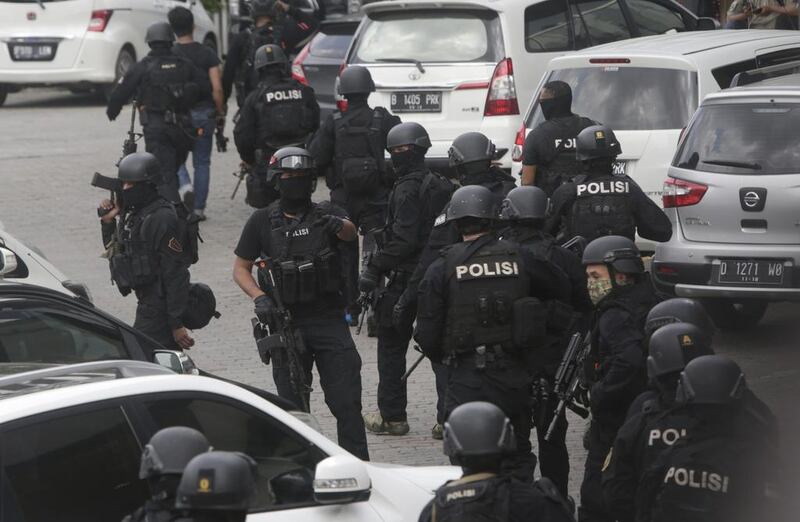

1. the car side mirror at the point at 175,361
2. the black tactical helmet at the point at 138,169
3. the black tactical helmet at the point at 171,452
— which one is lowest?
the car side mirror at the point at 175,361

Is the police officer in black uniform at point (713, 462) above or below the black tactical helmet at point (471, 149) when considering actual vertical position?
below

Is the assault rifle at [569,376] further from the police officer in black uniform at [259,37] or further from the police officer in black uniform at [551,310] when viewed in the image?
the police officer in black uniform at [259,37]

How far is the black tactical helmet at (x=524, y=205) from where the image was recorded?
7598 mm

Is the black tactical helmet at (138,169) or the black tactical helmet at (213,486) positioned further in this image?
the black tactical helmet at (138,169)

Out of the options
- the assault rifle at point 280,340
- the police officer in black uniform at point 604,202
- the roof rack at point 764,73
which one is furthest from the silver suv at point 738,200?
the assault rifle at point 280,340

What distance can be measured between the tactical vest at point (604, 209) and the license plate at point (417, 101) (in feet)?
14.2

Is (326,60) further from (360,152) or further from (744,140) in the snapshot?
(744,140)

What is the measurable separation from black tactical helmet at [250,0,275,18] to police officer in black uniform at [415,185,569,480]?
854 cm

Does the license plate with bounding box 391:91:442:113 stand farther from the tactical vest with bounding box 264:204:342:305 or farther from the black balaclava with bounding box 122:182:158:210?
the tactical vest with bounding box 264:204:342:305

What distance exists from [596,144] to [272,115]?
4.13 meters

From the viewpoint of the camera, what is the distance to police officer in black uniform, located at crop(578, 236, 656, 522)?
22.2ft

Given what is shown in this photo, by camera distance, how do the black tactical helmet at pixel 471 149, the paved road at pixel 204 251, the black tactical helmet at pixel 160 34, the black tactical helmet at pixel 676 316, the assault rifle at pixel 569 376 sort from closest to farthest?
the black tactical helmet at pixel 676 316
the assault rifle at pixel 569 376
the black tactical helmet at pixel 471 149
the paved road at pixel 204 251
the black tactical helmet at pixel 160 34

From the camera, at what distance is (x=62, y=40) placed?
20031mm

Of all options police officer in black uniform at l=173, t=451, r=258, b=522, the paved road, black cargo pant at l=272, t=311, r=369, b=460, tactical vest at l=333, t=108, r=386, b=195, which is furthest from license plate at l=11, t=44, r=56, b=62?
police officer in black uniform at l=173, t=451, r=258, b=522
